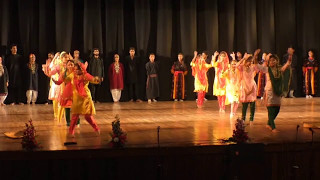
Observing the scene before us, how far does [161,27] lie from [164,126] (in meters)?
7.50

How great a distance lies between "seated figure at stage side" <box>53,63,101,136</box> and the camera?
7.96 metres

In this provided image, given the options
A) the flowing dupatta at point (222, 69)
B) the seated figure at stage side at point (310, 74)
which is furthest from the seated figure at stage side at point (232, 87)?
the seated figure at stage side at point (310, 74)

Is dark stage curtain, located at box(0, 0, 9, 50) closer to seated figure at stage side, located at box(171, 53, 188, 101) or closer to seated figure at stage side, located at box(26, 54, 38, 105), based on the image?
seated figure at stage side, located at box(26, 54, 38, 105)

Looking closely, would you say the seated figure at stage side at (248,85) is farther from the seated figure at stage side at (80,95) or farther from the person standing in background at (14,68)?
the person standing in background at (14,68)

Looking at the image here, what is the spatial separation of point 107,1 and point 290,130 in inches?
350

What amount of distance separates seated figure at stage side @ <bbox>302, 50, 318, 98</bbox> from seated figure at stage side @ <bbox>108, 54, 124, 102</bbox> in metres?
5.55

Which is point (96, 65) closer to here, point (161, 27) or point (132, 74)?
point (132, 74)

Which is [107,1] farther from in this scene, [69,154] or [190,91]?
[69,154]

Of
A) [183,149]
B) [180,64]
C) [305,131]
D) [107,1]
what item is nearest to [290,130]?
[305,131]

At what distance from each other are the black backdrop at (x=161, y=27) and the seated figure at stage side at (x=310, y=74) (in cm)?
51

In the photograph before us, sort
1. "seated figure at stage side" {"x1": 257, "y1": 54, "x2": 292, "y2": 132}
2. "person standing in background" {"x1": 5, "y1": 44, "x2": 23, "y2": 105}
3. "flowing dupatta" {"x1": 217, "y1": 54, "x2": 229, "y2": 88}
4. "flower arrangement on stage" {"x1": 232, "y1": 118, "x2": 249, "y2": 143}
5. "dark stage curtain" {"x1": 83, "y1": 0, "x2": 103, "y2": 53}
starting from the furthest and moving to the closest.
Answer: "dark stage curtain" {"x1": 83, "y1": 0, "x2": 103, "y2": 53} < "person standing in background" {"x1": 5, "y1": 44, "x2": 23, "y2": 105} < "flowing dupatta" {"x1": 217, "y1": 54, "x2": 229, "y2": 88} < "seated figure at stage side" {"x1": 257, "y1": 54, "x2": 292, "y2": 132} < "flower arrangement on stage" {"x1": 232, "y1": 118, "x2": 249, "y2": 143}

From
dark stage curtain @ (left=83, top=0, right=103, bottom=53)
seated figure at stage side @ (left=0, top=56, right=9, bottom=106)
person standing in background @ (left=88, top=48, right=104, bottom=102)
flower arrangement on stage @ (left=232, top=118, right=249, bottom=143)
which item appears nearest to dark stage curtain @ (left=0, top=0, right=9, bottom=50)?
seated figure at stage side @ (left=0, top=56, right=9, bottom=106)

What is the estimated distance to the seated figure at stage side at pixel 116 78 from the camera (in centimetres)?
1536


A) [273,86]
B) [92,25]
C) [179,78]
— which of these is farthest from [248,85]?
[92,25]
